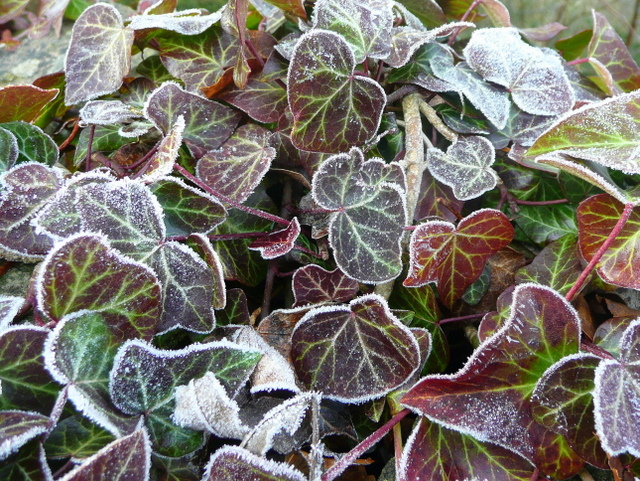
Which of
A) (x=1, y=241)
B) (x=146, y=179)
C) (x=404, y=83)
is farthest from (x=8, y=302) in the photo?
(x=404, y=83)

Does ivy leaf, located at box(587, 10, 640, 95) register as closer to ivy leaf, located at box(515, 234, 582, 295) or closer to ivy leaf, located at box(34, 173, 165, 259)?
ivy leaf, located at box(515, 234, 582, 295)

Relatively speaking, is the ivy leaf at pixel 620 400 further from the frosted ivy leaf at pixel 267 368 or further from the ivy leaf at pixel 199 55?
the ivy leaf at pixel 199 55

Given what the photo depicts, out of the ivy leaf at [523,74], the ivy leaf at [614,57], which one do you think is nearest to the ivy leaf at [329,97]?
the ivy leaf at [523,74]

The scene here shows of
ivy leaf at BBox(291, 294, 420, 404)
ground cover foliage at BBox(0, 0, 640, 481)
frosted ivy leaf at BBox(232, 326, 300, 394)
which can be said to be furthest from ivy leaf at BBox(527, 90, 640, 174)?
frosted ivy leaf at BBox(232, 326, 300, 394)

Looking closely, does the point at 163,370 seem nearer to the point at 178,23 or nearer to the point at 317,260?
the point at 317,260

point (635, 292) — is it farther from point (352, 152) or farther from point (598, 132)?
point (352, 152)

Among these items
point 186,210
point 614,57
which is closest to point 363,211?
point 186,210
